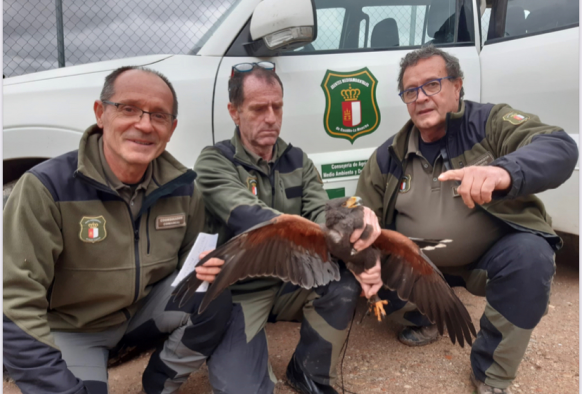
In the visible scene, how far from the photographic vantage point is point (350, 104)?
3.41 meters

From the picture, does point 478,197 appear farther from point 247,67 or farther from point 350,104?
point 247,67

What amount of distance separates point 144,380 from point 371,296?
1520 millimetres

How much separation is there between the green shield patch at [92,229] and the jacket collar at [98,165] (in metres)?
0.21

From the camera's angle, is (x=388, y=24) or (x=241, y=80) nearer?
(x=241, y=80)

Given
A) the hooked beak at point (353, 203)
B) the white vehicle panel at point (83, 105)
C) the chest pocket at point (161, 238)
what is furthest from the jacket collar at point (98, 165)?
the hooked beak at point (353, 203)

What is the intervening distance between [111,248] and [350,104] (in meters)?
2.17

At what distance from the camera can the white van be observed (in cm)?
281

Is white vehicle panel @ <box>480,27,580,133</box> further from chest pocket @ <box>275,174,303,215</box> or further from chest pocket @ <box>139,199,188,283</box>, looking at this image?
chest pocket @ <box>139,199,188,283</box>

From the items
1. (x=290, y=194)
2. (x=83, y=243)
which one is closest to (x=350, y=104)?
(x=290, y=194)

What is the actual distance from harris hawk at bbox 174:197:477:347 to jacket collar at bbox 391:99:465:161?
0.74 m

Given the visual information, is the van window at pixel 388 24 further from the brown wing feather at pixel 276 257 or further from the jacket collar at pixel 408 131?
the brown wing feather at pixel 276 257

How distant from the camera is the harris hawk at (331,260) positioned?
7.66ft

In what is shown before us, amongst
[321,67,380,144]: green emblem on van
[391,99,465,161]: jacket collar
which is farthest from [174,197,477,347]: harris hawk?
[321,67,380,144]: green emblem on van

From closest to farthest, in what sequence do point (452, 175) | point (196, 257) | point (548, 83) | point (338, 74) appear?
point (452, 175)
point (196, 257)
point (338, 74)
point (548, 83)
